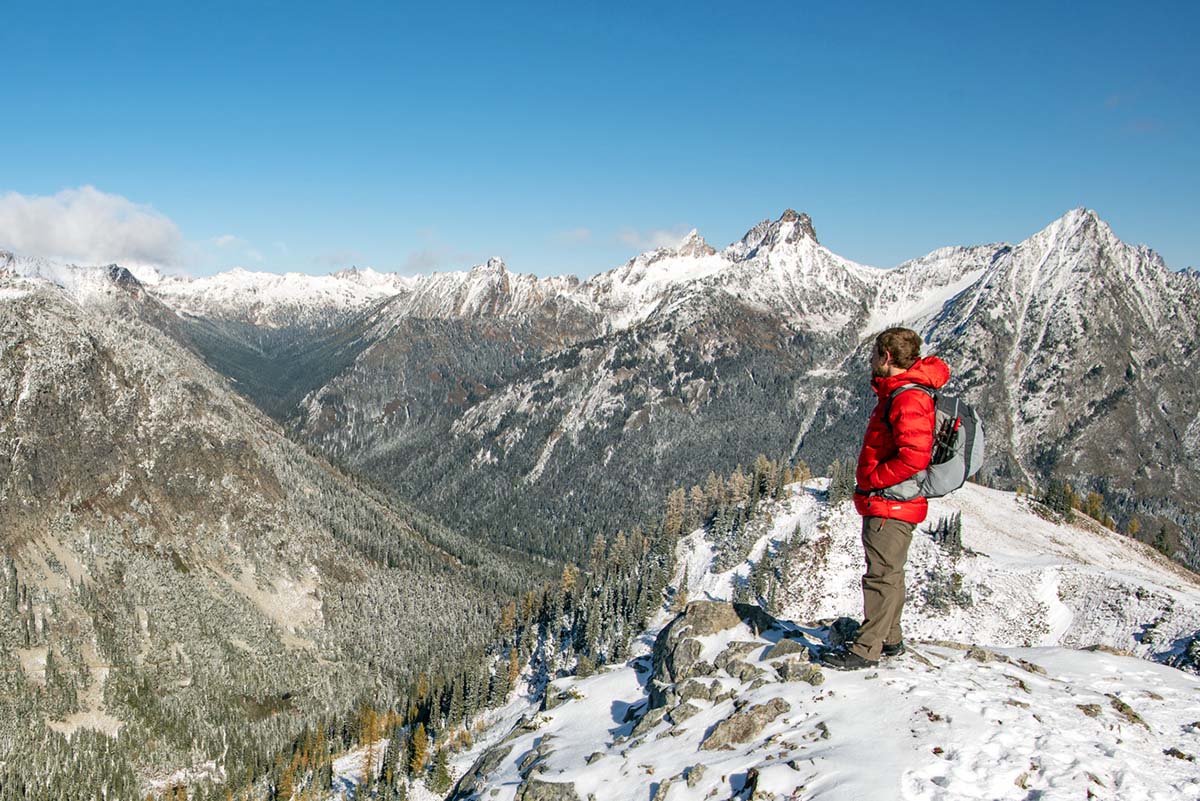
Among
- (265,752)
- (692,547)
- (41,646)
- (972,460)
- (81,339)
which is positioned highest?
(81,339)

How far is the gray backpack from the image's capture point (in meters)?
16.4

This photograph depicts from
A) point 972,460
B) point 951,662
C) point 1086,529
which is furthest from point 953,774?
point 1086,529

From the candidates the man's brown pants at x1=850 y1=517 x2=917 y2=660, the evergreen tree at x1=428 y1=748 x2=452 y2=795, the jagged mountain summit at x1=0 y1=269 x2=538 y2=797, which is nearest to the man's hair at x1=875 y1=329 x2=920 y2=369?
the man's brown pants at x1=850 y1=517 x2=917 y2=660

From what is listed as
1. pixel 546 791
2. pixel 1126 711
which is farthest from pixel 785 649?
pixel 1126 711

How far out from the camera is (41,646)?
461 feet

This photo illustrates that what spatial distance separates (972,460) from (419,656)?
175593 millimetres

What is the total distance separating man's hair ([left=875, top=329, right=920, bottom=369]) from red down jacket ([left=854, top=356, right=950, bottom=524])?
21 cm

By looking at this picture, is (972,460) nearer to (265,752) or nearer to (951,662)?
(951,662)

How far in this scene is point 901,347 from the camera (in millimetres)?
16844

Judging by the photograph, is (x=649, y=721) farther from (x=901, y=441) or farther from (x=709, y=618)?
(x=901, y=441)

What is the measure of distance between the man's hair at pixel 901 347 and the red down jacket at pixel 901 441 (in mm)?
215

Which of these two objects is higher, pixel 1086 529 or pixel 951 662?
pixel 951 662

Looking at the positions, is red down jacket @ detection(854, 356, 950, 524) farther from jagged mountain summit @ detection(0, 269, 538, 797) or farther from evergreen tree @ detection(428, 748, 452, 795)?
jagged mountain summit @ detection(0, 269, 538, 797)

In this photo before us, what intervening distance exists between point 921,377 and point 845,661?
10.7m
